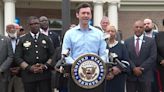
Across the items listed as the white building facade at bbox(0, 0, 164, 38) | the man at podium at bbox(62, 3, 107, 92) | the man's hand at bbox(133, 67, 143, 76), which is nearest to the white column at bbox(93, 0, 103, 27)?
the white building facade at bbox(0, 0, 164, 38)

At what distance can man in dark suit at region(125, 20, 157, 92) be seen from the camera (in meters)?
8.14

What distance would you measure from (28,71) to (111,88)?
1.67 m

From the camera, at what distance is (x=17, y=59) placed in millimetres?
7605

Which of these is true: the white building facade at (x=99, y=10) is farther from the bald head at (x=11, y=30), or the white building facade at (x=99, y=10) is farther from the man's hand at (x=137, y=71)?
the man's hand at (x=137, y=71)

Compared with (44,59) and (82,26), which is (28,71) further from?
(82,26)

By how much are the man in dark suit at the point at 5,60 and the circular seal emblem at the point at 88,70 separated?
3.28m

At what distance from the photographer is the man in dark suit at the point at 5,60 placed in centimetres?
792

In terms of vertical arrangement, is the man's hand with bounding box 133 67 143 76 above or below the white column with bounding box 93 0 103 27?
below

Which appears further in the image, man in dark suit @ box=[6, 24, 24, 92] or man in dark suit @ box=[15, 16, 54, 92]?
man in dark suit @ box=[6, 24, 24, 92]

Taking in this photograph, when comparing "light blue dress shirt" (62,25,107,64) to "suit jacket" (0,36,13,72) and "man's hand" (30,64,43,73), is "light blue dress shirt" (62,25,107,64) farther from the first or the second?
"suit jacket" (0,36,13,72)

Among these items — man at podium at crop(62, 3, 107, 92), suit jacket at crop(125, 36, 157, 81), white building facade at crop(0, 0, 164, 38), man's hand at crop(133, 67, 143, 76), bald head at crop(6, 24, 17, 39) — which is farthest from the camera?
white building facade at crop(0, 0, 164, 38)

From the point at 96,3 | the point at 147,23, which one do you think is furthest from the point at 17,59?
the point at 96,3

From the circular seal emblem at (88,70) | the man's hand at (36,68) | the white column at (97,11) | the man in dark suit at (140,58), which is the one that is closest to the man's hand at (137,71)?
the man in dark suit at (140,58)

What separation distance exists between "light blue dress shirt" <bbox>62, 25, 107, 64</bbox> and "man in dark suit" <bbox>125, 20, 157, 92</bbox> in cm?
292
